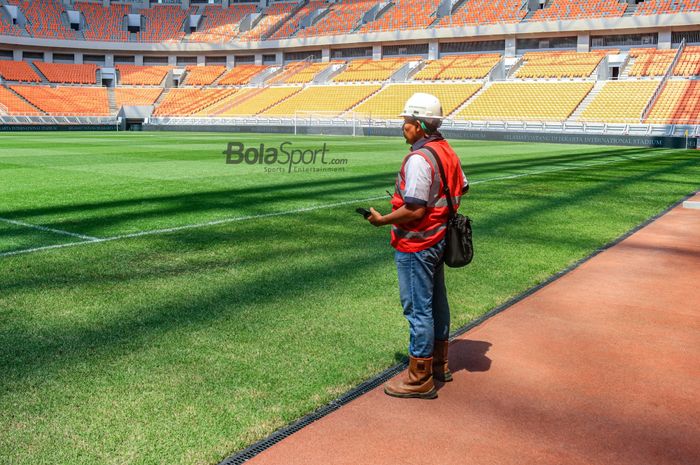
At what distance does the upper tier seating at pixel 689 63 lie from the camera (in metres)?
42.2

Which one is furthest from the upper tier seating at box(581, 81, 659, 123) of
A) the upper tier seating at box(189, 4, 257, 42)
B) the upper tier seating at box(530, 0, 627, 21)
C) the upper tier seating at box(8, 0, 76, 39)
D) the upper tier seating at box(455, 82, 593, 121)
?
the upper tier seating at box(8, 0, 76, 39)

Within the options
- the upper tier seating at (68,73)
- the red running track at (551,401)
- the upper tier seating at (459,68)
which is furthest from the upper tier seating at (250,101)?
the red running track at (551,401)

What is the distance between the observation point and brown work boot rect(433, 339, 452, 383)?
4.05 m

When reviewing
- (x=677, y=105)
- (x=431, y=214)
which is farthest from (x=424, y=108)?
(x=677, y=105)

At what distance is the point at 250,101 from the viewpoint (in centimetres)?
5875

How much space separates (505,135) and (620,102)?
8.21m

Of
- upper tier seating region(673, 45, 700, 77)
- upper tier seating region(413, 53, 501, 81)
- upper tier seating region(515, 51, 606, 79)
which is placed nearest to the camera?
upper tier seating region(673, 45, 700, 77)

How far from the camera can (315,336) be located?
4719 mm

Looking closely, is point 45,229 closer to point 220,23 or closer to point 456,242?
point 456,242

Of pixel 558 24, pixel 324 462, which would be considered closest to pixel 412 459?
pixel 324 462

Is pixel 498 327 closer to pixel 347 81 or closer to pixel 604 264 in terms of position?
Result: pixel 604 264

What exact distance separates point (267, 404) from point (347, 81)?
55.6 m

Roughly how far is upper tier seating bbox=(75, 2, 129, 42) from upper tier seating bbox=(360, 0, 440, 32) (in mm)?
28451

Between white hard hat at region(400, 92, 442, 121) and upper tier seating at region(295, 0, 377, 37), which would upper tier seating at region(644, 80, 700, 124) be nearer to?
upper tier seating at region(295, 0, 377, 37)
